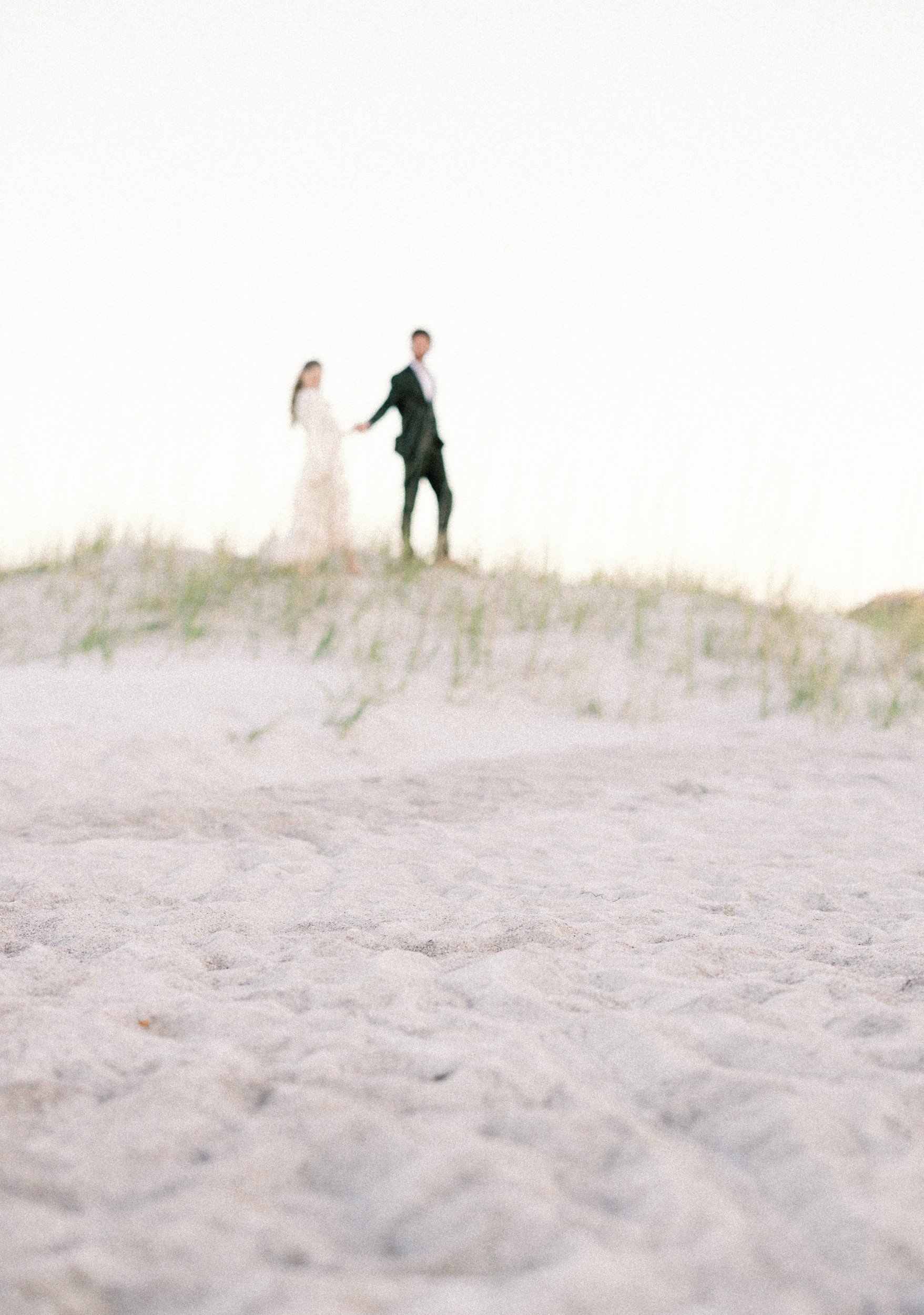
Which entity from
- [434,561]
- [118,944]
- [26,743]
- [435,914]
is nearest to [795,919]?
[435,914]

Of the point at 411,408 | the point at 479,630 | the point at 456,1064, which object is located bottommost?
the point at 456,1064

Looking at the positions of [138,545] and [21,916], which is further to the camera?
[138,545]

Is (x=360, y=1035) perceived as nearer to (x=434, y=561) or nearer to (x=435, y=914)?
(x=435, y=914)

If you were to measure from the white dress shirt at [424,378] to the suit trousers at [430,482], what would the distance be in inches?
14.1

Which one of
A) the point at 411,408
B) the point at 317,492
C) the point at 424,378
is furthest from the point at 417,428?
the point at 317,492

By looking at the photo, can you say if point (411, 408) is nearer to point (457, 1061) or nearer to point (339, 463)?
point (339, 463)

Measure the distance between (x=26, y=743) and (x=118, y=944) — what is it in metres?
2.53

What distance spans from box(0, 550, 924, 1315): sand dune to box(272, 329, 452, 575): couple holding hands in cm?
372

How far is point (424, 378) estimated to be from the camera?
7461mm

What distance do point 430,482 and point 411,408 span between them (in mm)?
550

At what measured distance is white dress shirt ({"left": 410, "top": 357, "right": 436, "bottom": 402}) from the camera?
7.45 metres

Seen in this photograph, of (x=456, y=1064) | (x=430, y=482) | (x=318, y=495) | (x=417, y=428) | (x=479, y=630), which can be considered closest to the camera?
(x=456, y=1064)

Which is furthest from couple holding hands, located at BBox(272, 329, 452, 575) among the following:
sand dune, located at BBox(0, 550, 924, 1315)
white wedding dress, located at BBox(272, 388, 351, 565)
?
sand dune, located at BBox(0, 550, 924, 1315)

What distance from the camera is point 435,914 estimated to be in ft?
7.62
